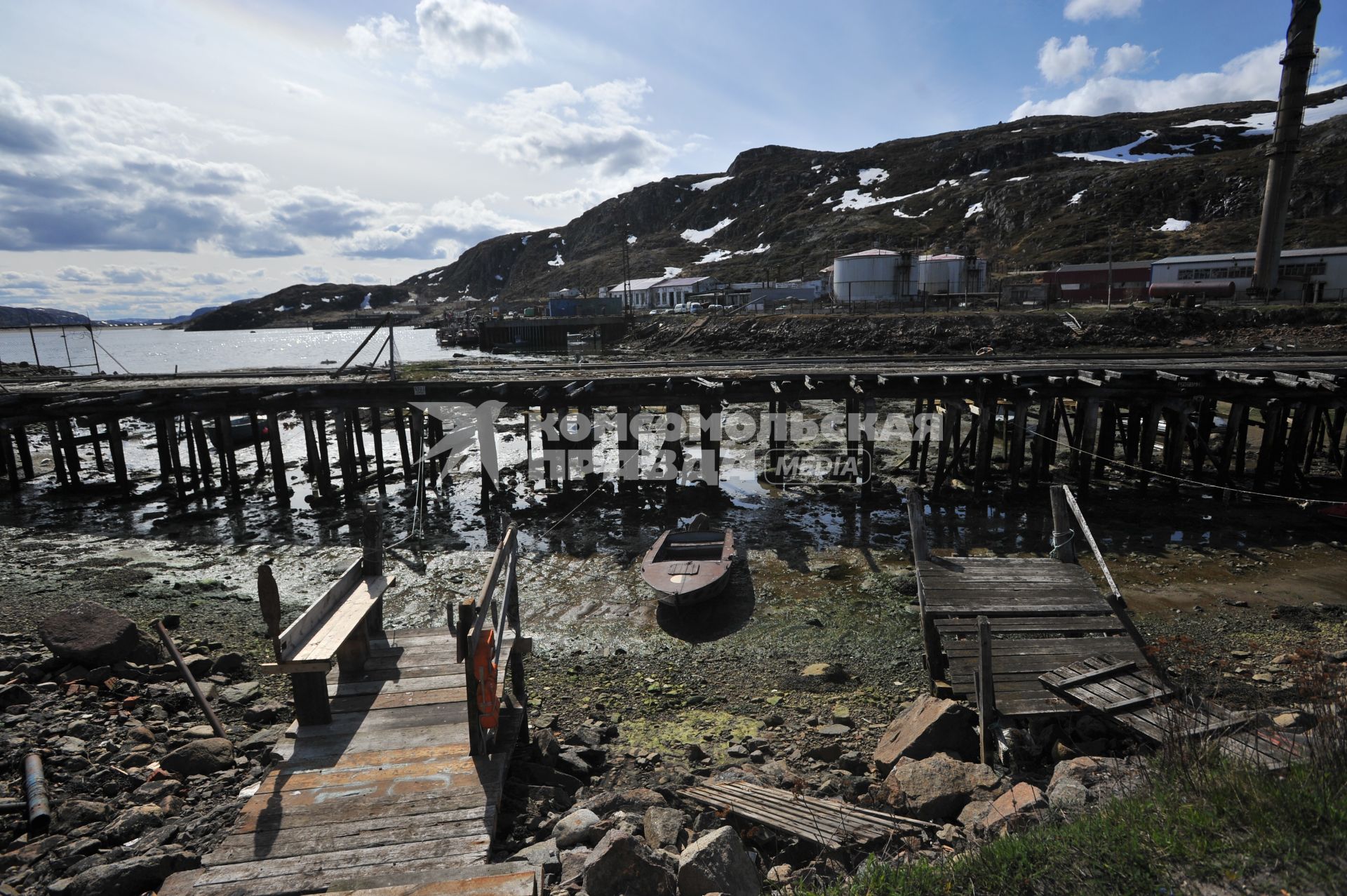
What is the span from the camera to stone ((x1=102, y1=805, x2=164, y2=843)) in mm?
5488

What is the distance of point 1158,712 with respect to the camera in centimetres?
644

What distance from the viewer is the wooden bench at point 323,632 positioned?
550cm

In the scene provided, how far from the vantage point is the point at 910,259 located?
59.3 meters

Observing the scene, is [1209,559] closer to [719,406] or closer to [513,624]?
[719,406]

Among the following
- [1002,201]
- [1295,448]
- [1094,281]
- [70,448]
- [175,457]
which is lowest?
[1295,448]

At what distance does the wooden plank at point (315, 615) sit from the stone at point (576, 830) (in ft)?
8.68

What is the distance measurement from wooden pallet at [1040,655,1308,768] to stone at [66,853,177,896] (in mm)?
7649

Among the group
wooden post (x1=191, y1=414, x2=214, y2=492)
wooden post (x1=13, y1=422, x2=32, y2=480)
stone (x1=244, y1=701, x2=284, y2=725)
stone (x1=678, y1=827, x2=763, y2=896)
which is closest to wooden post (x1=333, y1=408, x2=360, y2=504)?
wooden post (x1=191, y1=414, x2=214, y2=492)

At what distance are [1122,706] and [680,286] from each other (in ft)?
267

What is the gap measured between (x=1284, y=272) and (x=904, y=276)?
25.8 meters

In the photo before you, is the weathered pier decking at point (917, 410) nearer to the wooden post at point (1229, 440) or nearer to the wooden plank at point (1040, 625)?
the wooden post at point (1229, 440)

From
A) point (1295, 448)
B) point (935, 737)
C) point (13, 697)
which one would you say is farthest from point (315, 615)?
point (1295, 448)

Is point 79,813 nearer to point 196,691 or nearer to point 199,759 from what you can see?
point 199,759

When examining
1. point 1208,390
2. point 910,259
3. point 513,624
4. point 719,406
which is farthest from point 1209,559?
point 910,259
